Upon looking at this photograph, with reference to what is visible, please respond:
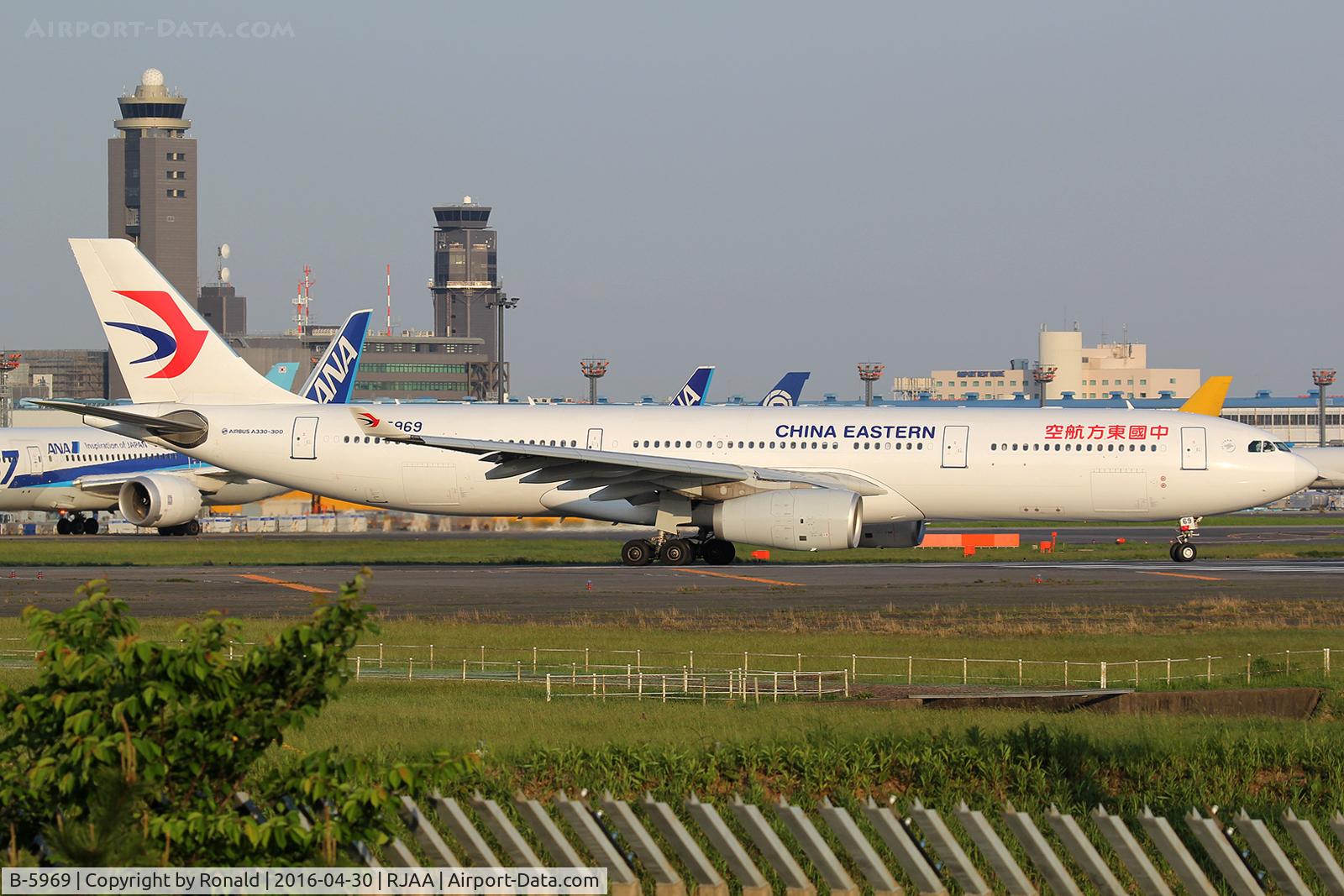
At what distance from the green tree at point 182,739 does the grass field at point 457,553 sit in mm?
36812

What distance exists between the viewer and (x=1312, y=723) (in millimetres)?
17141

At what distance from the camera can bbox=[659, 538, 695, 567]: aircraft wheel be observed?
42.2m

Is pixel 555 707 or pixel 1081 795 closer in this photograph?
pixel 1081 795

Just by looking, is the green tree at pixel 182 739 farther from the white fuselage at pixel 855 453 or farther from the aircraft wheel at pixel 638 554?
the aircraft wheel at pixel 638 554

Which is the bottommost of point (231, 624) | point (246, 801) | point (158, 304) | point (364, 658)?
point (364, 658)

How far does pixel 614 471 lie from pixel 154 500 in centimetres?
2521

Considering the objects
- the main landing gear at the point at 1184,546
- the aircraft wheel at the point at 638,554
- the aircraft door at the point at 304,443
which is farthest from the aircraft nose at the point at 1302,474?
the aircraft door at the point at 304,443

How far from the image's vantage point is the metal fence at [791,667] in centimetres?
2161

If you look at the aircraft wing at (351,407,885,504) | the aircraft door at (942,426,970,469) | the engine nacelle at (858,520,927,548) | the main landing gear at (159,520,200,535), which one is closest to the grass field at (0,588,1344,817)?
the aircraft wing at (351,407,885,504)

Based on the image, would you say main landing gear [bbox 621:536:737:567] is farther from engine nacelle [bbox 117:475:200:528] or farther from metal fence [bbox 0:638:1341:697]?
engine nacelle [bbox 117:475:200:528]

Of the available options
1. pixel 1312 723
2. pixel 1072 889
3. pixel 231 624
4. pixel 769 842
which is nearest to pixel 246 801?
pixel 231 624

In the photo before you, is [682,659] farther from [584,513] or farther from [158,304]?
[158,304]

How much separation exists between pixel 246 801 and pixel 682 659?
15.7 m

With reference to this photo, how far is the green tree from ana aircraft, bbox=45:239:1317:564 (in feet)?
99.6
